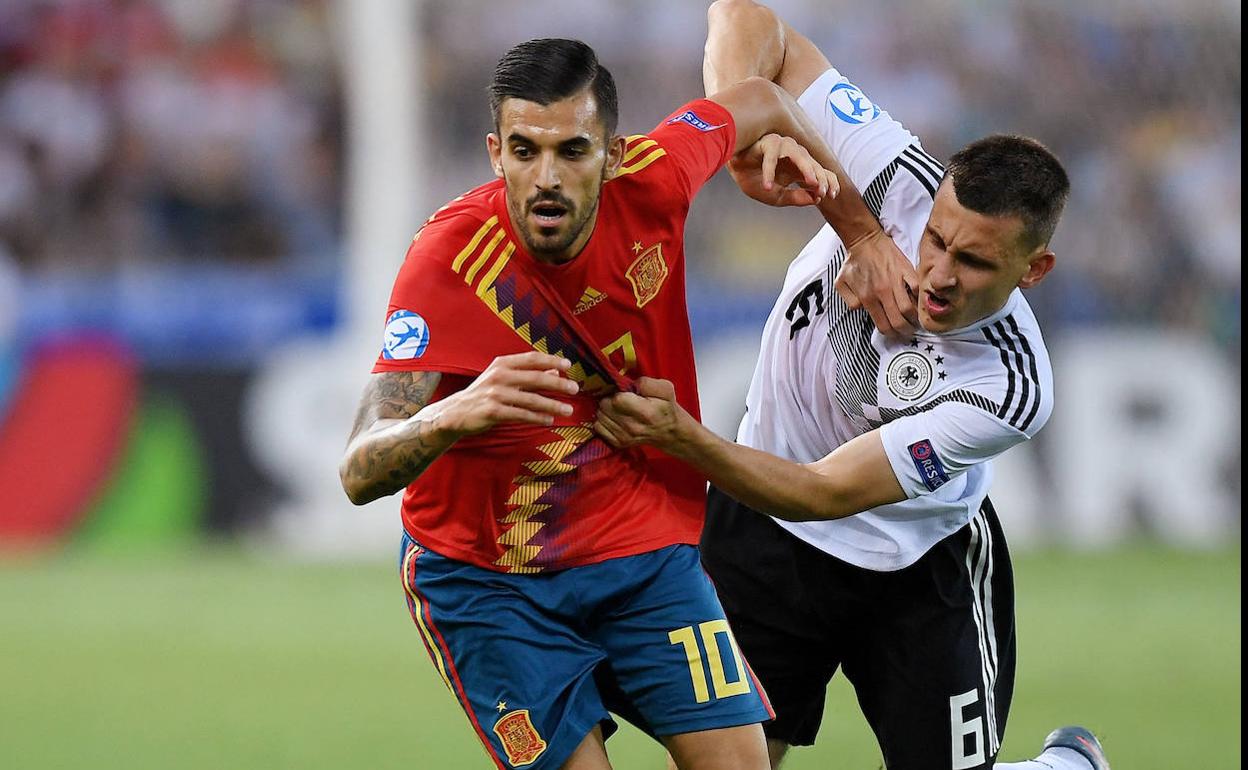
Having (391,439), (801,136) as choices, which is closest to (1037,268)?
(801,136)

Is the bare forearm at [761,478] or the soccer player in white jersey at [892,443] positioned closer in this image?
the bare forearm at [761,478]

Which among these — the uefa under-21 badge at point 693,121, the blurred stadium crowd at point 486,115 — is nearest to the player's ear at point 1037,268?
the uefa under-21 badge at point 693,121

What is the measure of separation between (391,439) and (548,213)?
636mm

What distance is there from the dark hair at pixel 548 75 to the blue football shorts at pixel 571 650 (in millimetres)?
1081

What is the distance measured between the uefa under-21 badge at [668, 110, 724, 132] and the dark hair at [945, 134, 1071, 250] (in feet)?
2.09

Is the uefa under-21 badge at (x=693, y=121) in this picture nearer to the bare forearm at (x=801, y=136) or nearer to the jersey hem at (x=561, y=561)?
the bare forearm at (x=801, y=136)

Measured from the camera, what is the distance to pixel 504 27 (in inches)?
505

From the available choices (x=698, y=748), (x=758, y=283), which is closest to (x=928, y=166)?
(x=698, y=748)

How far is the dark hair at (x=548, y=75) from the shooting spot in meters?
3.67

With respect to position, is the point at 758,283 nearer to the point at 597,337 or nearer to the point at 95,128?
the point at 95,128

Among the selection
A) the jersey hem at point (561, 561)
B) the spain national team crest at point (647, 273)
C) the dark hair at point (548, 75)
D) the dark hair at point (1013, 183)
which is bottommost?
the jersey hem at point (561, 561)

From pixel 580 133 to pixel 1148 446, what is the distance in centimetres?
845

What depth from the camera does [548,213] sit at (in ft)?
12.1

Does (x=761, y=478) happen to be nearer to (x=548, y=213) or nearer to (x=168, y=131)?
(x=548, y=213)
